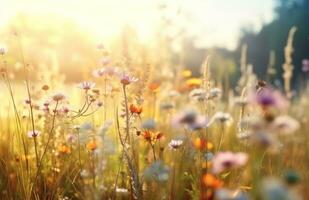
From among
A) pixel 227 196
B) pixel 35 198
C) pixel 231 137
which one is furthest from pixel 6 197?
pixel 231 137

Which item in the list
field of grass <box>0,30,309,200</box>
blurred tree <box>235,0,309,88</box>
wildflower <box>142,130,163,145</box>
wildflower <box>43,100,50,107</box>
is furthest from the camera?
blurred tree <box>235,0,309,88</box>

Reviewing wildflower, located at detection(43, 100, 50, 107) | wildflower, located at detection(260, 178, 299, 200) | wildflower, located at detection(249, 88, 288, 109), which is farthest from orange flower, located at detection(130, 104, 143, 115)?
wildflower, located at detection(260, 178, 299, 200)

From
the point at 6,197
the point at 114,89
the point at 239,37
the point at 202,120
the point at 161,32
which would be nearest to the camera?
the point at 202,120

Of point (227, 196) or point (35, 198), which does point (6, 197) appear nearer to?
point (35, 198)

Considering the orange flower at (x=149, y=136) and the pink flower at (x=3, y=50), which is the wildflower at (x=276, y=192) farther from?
the pink flower at (x=3, y=50)

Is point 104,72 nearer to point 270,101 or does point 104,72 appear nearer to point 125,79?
point 125,79

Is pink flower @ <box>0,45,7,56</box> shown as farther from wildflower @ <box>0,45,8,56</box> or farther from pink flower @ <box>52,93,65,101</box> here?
pink flower @ <box>52,93,65,101</box>

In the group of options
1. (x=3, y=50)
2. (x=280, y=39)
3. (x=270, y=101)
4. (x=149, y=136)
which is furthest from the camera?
(x=280, y=39)

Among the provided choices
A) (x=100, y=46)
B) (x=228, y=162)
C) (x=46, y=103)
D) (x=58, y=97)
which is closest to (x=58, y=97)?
(x=58, y=97)

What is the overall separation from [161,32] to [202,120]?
187 inches

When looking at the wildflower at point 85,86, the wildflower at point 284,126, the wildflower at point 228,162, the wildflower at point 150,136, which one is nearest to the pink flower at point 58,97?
the wildflower at point 85,86

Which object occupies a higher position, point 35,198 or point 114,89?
point 114,89

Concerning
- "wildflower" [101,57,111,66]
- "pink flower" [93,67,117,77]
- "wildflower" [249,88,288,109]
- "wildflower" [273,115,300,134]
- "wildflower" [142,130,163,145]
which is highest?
"wildflower" [249,88,288,109]

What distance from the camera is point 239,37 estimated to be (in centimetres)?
2048
